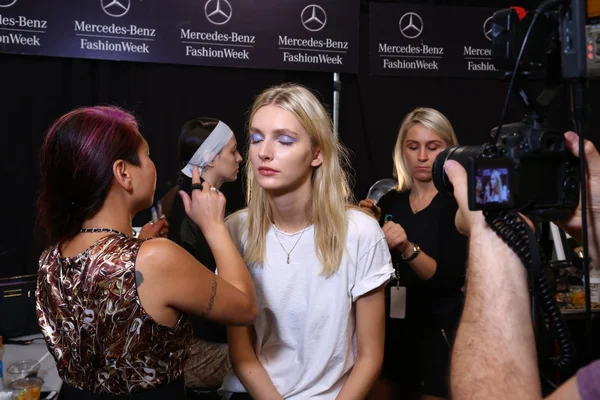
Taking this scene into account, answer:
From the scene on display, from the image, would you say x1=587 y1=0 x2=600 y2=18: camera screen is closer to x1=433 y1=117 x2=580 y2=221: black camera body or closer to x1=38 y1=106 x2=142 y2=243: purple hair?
x1=433 y1=117 x2=580 y2=221: black camera body

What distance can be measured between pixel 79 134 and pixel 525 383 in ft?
3.51

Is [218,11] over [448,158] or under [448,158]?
over

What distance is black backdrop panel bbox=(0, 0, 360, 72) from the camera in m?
3.12

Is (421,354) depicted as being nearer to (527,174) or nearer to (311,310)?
(311,310)

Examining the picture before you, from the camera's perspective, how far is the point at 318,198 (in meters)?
1.69

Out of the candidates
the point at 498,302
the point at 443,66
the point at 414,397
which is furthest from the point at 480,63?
the point at 498,302

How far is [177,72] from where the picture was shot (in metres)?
3.54

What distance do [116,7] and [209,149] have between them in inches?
45.1

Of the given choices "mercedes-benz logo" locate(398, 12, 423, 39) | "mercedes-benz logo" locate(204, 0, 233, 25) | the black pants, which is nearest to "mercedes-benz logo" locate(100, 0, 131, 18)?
"mercedes-benz logo" locate(204, 0, 233, 25)

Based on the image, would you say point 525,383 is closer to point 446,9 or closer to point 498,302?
point 498,302

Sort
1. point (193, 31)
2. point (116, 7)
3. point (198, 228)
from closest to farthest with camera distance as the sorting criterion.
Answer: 1. point (198, 228)
2. point (116, 7)
3. point (193, 31)

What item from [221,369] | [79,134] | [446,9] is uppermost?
[446,9]

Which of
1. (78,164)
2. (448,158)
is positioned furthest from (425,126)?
(78,164)

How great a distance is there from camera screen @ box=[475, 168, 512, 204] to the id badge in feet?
4.43
